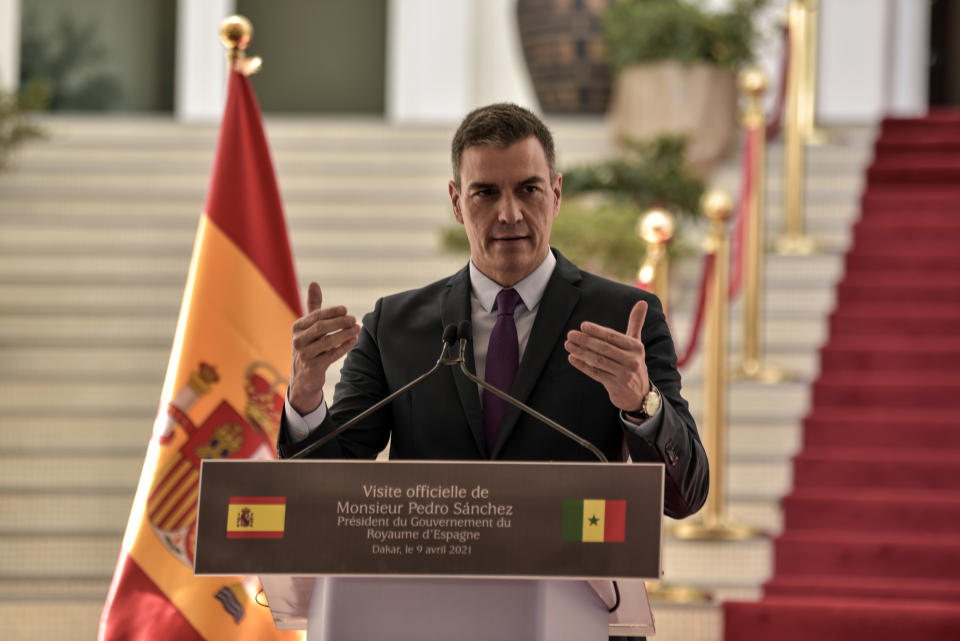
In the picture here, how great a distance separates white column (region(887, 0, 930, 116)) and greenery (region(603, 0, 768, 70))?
222 centimetres

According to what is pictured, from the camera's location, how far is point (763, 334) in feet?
20.4

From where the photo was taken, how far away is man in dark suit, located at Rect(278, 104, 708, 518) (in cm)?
178

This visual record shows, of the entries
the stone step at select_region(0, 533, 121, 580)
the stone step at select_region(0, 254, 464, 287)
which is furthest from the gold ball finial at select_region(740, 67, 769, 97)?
the stone step at select_region(0, 533, 121, 580)

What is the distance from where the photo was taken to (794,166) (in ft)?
22.7

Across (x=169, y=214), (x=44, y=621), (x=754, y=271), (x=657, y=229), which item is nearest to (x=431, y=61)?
(x=169, y=214)

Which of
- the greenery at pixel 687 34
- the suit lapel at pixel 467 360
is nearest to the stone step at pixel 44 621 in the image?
the suit lapel at pixel 467 360

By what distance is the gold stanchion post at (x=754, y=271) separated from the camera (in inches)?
233

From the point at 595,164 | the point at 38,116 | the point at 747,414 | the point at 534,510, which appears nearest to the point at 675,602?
the point at 747,414

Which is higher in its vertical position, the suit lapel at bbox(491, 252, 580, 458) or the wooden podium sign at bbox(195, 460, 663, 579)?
the suit lapel at bbox(491, 252, 580, 458)

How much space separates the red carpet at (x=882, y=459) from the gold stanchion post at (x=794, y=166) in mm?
270

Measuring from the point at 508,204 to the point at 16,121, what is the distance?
6.00 m

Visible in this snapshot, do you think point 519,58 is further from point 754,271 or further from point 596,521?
point 596,521

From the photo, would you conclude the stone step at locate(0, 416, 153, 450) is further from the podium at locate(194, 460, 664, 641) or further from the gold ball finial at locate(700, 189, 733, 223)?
the podium at locate(194, 460, 664, 641)

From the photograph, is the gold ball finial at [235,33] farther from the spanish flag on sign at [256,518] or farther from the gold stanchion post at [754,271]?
the gold stanchion post at [754,271]
